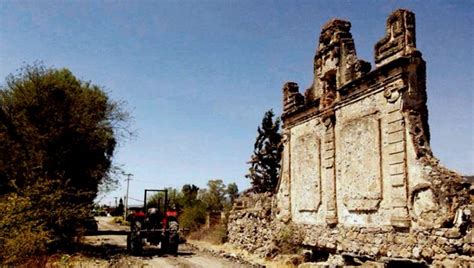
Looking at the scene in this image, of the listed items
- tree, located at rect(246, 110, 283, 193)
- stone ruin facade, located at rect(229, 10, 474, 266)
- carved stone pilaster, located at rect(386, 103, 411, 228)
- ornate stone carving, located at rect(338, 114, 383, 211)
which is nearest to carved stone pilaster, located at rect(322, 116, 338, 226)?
stone ruin facade, located at rect(229, 10, 474, 266)

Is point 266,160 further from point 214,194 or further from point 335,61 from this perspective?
point 335,61

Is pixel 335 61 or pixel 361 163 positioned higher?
pixel 335 61

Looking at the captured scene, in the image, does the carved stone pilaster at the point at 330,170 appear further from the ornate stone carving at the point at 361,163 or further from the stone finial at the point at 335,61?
the stone finial at the point at 335,61

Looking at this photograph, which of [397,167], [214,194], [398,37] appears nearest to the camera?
[397,167]

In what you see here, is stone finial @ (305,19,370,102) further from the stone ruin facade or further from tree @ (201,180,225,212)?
tree @ (201,180,225,212)

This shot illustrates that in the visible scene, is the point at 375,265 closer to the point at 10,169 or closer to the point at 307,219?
the point at 307,219

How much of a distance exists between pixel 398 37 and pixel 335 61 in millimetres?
3037

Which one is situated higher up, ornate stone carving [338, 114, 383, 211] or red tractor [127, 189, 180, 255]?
ornate stone carving [338, 114, 383, 211]

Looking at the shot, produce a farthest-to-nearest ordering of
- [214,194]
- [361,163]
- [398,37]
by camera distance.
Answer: [214,194], [361,163], [398,37]

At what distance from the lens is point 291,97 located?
651 inches

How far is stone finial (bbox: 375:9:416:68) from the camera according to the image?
34.0 feet

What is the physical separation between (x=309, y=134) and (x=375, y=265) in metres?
5.38

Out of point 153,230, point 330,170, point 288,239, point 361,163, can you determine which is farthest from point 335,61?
point 153,230

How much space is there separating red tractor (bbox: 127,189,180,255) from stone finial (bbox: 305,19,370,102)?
7.32 metres
